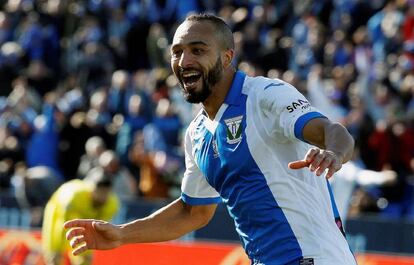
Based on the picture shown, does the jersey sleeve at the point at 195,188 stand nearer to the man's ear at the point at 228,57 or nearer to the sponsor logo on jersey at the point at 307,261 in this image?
the man's ear at the point at 228,57

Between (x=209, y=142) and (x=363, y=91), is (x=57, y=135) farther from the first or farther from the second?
(x=209, y=142)

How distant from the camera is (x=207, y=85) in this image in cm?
Answer: 604

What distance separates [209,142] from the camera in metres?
6.13

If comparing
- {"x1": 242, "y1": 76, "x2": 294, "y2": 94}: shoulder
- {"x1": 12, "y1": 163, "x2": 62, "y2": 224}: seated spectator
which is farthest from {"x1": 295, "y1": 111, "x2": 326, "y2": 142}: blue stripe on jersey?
{"x1": 12, "y1": 163, "x2": 62, "y2": 224}: seated spectator

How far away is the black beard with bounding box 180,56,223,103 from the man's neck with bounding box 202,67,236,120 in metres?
0.04

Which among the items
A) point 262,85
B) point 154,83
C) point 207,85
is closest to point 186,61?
point 207,85

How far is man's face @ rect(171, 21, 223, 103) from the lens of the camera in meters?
6.01

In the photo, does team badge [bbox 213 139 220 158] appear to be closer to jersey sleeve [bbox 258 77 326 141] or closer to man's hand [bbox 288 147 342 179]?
jersey sleeve [bbox 258 77 326 141]

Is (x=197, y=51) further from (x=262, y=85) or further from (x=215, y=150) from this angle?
(x=215, y=150)

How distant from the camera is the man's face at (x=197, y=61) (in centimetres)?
601

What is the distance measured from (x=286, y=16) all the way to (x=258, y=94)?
42.2ft

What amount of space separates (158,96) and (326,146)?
12.3 metres

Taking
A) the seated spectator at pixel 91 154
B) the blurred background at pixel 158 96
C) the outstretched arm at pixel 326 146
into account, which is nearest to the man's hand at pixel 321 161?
the outstretched arm at pixel 326 146

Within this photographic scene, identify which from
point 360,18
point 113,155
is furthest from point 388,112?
point 113,155
